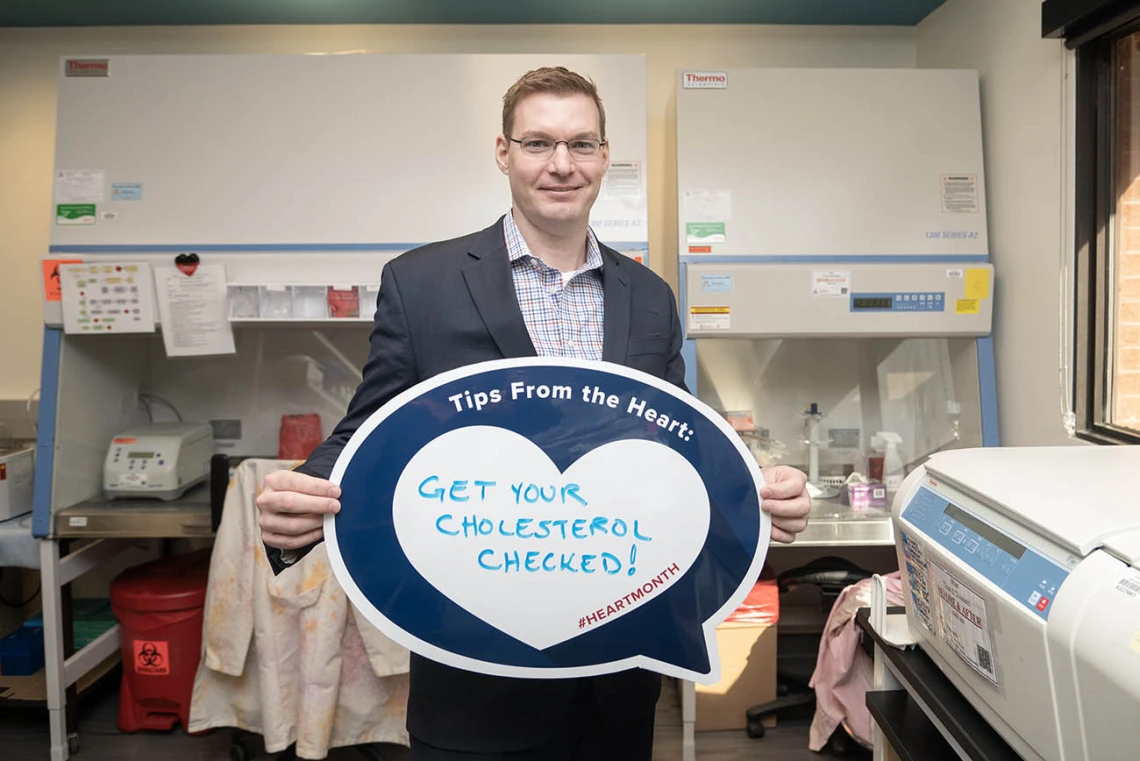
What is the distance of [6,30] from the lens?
3215 mm

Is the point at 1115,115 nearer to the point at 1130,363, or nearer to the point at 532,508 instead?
the point at 1130,363

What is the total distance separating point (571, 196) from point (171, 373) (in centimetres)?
256

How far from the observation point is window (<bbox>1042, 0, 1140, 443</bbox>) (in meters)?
2.21

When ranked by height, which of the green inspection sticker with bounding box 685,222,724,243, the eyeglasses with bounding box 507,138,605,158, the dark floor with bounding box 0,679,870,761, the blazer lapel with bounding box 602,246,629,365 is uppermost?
the green inspection sticker with bounding box 685,222,724,243

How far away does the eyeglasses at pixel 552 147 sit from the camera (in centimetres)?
128

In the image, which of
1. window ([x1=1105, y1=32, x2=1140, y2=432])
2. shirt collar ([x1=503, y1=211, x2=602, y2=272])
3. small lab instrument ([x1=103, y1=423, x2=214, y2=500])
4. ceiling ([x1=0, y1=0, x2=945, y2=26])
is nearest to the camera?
shirt collar ([x1=503, y1=211, x2=602, y2=272])

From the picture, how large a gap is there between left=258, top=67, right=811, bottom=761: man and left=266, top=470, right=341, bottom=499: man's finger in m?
0.05

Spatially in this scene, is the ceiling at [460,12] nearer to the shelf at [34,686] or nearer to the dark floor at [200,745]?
the shelf at [34,686]

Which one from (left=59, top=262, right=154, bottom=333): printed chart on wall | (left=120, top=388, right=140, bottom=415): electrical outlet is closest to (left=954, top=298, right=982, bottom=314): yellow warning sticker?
(left=59, top=262, right=154, bottom=333): printed chart on wall

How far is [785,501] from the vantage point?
3.82ft

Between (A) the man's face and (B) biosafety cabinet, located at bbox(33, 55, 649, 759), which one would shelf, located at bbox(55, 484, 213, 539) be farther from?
(A) the man's face

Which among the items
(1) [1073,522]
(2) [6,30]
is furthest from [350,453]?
(2) [6,30]

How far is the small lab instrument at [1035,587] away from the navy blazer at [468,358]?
493mm

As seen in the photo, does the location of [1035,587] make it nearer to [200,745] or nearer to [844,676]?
[844,676]
